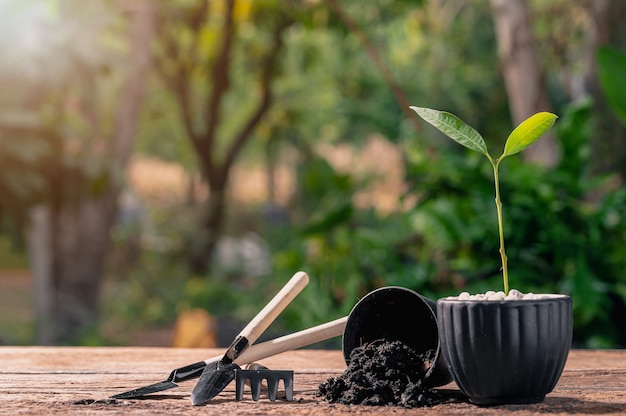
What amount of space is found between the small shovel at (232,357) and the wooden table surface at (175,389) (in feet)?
0.06

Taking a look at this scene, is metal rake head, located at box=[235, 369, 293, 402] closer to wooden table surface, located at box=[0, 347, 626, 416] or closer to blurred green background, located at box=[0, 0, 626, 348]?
wooden table surface, located at box=[0, 347, 626, 416]

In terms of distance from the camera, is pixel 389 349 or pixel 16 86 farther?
pixel 16 86

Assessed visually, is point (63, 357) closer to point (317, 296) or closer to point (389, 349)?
point (389, 349)

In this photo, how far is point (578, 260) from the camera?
266cm

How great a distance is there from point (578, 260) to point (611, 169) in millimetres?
2125

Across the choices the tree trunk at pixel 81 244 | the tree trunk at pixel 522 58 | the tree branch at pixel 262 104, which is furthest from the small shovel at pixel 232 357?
the tree branch at pixel 262 104

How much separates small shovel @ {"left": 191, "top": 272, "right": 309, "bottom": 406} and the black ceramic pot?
0.83ft

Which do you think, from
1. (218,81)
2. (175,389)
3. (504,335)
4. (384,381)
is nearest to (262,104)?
(218,81)

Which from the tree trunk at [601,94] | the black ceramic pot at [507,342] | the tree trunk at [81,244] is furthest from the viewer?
the tree trunk at [81,244]

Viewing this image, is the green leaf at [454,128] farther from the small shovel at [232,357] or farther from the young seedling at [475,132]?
the small shovel at [232,357]

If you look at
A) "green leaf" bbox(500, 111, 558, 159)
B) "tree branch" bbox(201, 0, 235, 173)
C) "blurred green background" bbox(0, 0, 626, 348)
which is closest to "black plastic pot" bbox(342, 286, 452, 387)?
"green leaf" bbox(500, 111, 558, 159)

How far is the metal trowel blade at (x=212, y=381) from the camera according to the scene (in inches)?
41.3

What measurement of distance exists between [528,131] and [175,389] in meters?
0.60

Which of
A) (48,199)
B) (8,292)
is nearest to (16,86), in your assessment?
(48,199)
